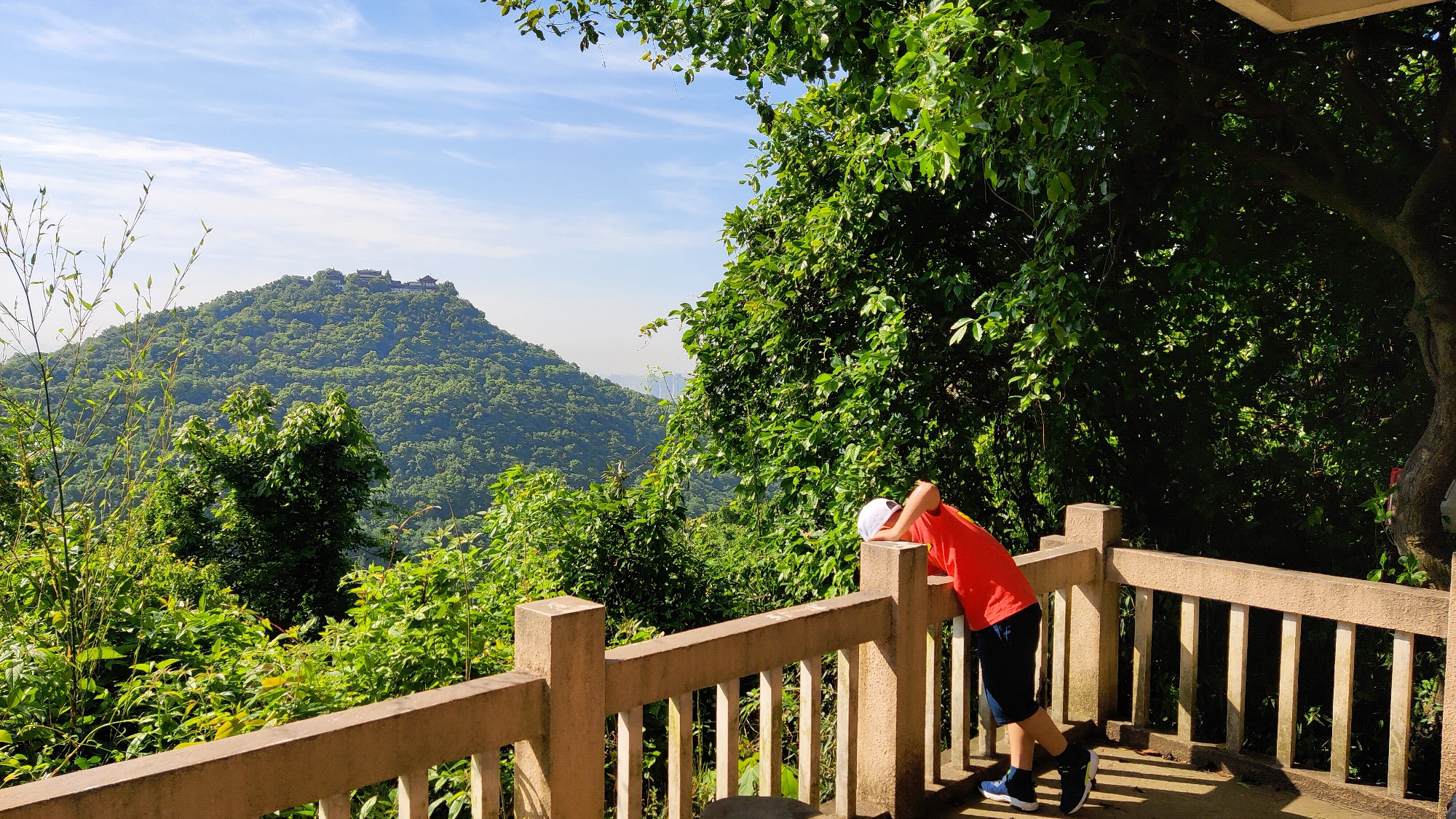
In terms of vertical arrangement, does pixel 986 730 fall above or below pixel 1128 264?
below

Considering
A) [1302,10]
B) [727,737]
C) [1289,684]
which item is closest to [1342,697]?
[1289,684]

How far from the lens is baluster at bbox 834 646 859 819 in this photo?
315cm

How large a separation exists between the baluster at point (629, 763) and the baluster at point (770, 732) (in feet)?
1.52

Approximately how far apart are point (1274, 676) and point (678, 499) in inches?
213

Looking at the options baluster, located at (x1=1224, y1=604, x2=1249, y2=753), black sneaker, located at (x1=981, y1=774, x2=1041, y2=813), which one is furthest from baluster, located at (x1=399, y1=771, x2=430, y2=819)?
baluster, located at (x1=1224, y1=604, x2=1249, y2=753)

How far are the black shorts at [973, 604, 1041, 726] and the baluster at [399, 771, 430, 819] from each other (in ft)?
7.02

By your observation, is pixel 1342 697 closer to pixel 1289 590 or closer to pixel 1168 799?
pixel 1289 590

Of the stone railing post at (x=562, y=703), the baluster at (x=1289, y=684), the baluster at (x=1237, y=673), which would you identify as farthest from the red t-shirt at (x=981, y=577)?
the stone railing post at (x=562, y=703)

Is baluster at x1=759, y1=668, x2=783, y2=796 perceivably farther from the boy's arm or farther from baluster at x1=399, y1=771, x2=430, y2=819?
baluster at x1=399, y1=771, x2=430, y2=819

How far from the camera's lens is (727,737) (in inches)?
110

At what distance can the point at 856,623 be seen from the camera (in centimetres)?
309

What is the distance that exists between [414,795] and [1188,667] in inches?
127

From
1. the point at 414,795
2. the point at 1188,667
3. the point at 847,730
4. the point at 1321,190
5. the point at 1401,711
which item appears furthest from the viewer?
the point at 1321,190

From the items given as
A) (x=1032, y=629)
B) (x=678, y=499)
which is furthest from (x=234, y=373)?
(x=1032, y=629)
